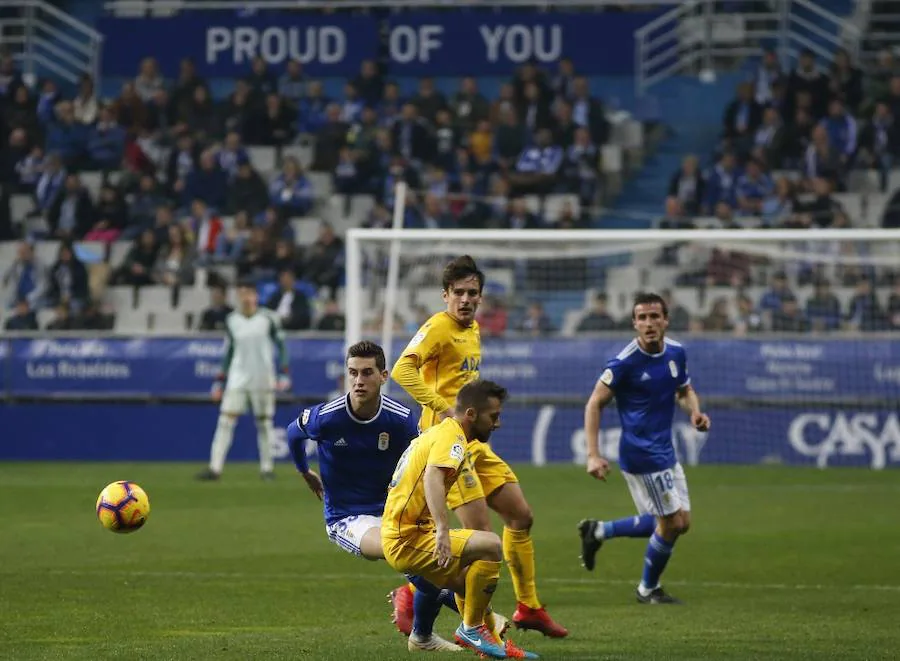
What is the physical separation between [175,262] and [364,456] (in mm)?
18522

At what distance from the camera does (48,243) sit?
90.2 feet

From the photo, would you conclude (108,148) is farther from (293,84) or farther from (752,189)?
(752,189)

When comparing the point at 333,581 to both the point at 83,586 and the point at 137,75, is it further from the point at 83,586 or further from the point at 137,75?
the point at 137,75

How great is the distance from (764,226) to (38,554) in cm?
1511

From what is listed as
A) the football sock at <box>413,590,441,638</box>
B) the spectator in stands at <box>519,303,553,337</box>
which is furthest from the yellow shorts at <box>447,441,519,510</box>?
the spectator in stands at <box>519,303,553,337</box>

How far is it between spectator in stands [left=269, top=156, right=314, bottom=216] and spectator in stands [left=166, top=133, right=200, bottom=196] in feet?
5.63

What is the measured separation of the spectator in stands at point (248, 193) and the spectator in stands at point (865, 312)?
10.3m

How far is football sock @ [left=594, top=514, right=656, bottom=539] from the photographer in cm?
1096

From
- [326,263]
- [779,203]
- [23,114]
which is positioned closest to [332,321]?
[326,263]

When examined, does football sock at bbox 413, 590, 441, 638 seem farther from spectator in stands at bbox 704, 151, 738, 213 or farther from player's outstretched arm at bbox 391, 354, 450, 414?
spectator in stands at bbox 704, 151, 738, 213

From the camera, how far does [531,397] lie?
22594 millimetres

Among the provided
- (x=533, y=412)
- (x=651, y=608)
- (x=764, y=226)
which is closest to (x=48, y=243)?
(x=533, y=412)

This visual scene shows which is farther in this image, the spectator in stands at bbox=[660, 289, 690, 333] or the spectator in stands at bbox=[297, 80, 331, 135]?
the spectator in stands at bbox=[297, 80, 331, 135]

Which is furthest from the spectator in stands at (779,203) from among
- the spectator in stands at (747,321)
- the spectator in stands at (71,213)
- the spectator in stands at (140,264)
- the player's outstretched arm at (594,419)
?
the player's outstretched arm at (594,419)
